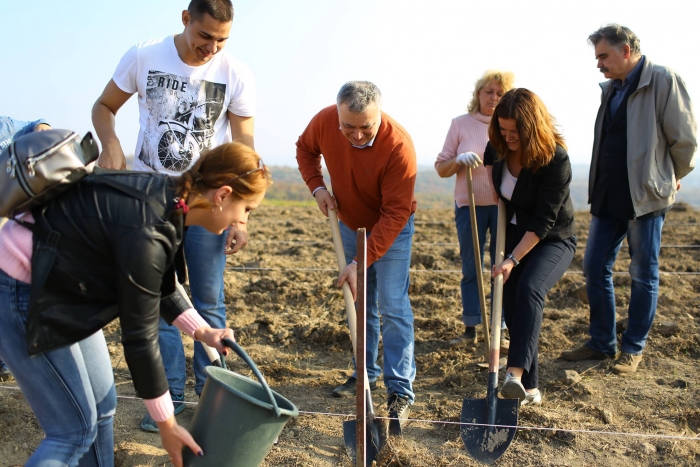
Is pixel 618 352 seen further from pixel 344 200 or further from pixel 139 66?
pixel 139 66

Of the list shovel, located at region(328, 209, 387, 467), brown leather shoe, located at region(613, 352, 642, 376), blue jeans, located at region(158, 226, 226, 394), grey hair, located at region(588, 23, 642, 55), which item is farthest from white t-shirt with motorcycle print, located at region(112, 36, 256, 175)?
brown leather shoe, located at region(613, 352, 642, 376)

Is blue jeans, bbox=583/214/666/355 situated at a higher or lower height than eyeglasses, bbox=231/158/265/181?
lower

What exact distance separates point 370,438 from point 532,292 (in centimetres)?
112

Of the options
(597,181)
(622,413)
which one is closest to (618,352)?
(622,413)

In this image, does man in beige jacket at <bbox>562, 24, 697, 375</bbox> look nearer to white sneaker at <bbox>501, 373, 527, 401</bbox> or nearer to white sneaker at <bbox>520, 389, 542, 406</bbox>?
white sneaker at <bbox>520, 389, 542, 406</bbox>

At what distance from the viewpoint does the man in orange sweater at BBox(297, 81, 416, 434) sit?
3.21m

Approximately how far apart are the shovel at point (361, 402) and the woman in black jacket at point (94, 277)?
2.69ft

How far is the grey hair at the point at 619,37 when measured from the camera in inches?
155

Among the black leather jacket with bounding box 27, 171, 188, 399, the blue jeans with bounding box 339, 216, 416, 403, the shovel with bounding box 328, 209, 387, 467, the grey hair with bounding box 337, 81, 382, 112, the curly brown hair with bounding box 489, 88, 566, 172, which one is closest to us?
the black leather jacket with bounding box 27, 171, 188, 399

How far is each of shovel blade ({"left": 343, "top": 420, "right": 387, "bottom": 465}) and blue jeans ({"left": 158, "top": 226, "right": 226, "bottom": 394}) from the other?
0.88 m

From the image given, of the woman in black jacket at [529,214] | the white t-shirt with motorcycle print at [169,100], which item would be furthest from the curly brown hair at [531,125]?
the white t-shirt with motorcycle print at [169,100]

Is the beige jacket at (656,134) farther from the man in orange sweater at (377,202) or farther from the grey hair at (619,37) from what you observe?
the man in orange sweater at (377,202)

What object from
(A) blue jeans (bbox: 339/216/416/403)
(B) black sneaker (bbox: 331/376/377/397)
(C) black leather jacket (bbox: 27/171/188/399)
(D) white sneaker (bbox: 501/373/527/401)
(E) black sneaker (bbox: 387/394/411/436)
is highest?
(C) black leather jacket (bbox: 27/171/188/399)

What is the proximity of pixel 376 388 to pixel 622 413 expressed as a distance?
1.41 m
